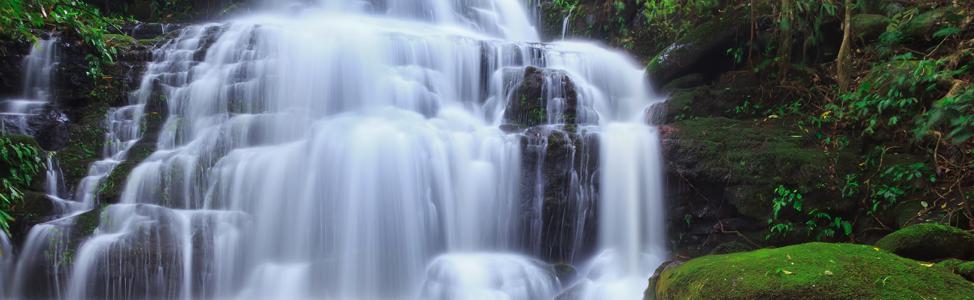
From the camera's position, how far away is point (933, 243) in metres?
4.21

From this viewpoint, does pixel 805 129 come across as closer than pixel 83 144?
Yes

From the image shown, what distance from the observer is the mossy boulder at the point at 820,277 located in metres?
3.38

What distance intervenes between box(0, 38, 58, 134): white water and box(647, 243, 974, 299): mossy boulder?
851cm

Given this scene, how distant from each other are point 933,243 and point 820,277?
4.80ft

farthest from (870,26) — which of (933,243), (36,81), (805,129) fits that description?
(36,81)

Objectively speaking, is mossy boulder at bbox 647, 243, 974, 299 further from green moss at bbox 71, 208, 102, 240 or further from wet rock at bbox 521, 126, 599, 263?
green moss at bbox 71, 208, 102, 240

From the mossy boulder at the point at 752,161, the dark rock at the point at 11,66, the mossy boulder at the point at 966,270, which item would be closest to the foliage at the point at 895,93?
the mossy boulder at the point at 752,161

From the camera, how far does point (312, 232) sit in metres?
6.55

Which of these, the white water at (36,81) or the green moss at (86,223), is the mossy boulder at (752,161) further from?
the white water at (36,81)

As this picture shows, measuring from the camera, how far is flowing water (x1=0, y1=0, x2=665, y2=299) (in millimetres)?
5840

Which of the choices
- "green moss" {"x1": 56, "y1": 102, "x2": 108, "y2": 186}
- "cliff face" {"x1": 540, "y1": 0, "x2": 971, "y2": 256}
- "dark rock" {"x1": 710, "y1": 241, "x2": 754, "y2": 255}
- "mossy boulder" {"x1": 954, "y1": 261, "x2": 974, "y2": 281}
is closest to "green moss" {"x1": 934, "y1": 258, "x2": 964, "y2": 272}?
"mossy boulder" {"x1": 954, "y1": 261, "x2": 974, "y2": 281}

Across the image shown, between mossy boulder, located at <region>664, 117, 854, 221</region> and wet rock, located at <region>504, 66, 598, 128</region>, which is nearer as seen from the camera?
mossy boulder, located at <region>664, 117, 854, 221</region>

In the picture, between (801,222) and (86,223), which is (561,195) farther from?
(86,223)

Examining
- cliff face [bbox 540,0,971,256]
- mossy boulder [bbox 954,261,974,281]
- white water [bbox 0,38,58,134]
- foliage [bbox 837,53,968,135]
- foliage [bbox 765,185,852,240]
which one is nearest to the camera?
mossy boulder [bbox 954,261,974,281]
